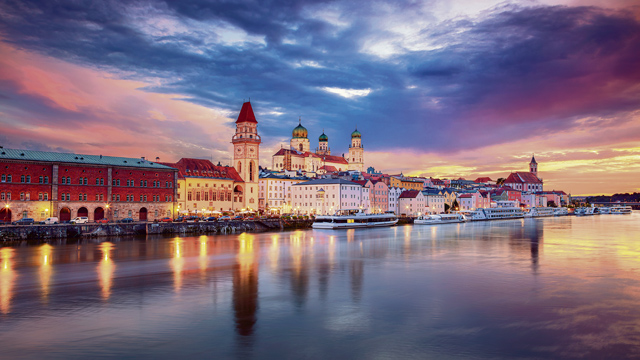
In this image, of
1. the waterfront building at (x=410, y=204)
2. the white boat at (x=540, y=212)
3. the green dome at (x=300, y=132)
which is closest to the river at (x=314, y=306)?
the waterfront building at (x=410, y=204)

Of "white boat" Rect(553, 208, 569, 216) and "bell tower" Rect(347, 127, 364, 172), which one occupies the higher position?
"bell tower" Rect(347, 127, 364, 172)

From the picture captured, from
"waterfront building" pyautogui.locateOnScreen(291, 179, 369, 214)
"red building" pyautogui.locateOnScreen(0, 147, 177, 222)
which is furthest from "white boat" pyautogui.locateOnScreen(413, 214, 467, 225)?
"red building" pyautogui.locateOnScreen(0, 147, 177, 222)

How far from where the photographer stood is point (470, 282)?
86.0 feet

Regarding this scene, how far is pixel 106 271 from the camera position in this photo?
2872cm

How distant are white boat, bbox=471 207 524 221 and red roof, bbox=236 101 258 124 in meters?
57.3

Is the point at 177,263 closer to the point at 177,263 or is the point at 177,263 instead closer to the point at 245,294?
the point at 177,263

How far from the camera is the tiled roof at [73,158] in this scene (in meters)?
53.4

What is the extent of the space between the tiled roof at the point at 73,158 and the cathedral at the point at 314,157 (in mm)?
73109

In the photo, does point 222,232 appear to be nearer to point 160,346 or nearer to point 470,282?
point 470,282

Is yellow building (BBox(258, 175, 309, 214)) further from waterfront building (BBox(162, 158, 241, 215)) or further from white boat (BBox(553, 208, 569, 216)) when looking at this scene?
white boat (BBox(553, 208, 569, 216))

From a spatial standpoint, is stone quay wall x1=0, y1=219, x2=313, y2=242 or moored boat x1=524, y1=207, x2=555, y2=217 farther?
moored boat x1=524, y1=207, x2=555, y2=217

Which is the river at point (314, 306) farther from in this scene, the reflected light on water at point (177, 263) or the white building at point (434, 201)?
the white building at point (434, 201)

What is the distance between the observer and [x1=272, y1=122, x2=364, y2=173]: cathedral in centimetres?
14075

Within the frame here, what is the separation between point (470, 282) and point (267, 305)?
41.2 ft
